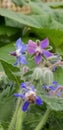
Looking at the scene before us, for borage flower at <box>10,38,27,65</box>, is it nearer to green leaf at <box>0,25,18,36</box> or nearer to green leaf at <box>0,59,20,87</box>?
green leaf at <box>0,59,20,87</box>

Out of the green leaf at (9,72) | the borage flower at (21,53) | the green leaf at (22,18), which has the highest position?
the borage flower at (21,53)

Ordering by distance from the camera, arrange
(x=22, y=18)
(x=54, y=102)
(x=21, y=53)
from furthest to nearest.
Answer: (x=22, y=18) → (x=21, y=53) → (x=54, y=102)

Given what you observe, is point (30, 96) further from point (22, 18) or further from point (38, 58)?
point (22, 18)

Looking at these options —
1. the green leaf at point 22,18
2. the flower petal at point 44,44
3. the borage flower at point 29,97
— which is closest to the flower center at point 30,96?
the borage flower at point 29,97

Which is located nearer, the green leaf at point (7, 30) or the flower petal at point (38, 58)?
the flower petal at point (38, 58)

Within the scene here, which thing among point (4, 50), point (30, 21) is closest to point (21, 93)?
point (4, 50)

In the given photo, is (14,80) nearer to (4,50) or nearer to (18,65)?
(18,65)

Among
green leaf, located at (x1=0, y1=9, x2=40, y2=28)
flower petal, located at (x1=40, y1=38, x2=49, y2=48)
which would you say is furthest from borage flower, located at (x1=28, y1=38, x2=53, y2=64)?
green leaf, located at (x1=0, y1=9, x2=40, y2=28)

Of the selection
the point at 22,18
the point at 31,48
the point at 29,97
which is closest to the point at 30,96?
the point at 29,97

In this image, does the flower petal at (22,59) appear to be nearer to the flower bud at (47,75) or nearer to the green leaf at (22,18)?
the flower bud at (47,75)

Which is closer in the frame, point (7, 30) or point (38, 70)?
point (38, 70)

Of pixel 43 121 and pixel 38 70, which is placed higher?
pixel 38 70
